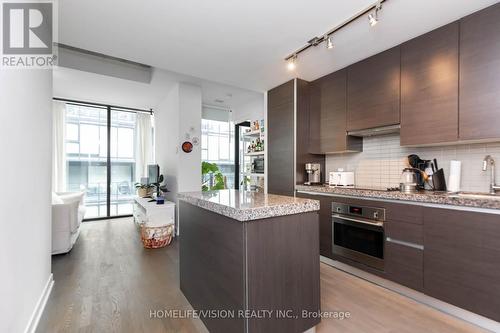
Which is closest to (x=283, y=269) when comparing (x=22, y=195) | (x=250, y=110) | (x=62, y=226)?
(x=22, y=195)

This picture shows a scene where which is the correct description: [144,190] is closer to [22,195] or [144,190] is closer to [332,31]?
[22,195]

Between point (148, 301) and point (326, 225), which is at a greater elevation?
point (326, 225)

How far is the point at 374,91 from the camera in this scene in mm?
2531

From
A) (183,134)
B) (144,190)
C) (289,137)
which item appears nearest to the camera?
(289,137)

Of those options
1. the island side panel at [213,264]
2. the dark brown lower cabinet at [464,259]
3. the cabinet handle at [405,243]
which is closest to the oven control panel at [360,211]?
the cabinet handle at [405,243]

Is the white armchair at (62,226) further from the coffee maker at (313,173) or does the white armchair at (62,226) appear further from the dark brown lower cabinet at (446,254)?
the dark brown lower cabinet at (446,254)

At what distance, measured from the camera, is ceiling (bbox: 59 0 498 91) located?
1.78 metres

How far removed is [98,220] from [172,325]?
179 inches

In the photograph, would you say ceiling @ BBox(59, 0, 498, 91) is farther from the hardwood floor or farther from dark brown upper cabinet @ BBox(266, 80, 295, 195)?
the hardwood floor

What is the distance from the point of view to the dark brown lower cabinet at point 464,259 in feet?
5.16

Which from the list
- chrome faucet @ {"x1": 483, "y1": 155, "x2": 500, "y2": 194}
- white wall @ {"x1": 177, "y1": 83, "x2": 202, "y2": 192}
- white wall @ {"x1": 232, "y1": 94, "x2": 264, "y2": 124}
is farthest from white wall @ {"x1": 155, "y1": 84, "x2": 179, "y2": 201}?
chrome faucet @ {"x1": 483, "y1": 155, "x2": 500, "y2": 194}

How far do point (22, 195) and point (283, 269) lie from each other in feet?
5.57

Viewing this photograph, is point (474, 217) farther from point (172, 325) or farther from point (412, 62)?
point (172, 325)

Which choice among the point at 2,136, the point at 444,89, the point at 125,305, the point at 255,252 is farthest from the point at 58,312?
the point at 444,89
